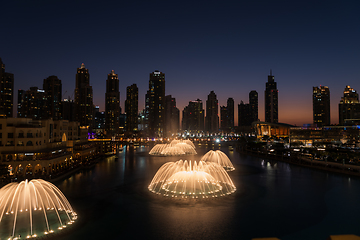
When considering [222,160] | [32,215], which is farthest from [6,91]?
[32,215]

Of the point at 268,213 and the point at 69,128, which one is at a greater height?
the point at 69,128

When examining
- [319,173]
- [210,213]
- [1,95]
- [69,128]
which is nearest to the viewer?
[210,213]

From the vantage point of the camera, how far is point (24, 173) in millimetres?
39812

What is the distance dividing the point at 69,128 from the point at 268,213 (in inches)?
2300

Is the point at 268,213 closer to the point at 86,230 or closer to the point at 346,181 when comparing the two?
the point at 86,230

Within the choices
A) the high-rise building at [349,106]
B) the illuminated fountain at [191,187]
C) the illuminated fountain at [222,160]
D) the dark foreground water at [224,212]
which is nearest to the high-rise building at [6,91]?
the illuminated fountain at [222,160]

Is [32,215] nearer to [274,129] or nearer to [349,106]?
[274,129]

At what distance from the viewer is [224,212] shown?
23.4 meters

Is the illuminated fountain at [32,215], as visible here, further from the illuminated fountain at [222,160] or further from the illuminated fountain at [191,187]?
the illuminated fountain at [222,160]

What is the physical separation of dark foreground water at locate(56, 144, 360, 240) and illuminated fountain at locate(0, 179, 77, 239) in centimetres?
132

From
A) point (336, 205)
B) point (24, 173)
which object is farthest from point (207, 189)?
point (24, 173)

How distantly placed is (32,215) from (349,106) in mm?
209724

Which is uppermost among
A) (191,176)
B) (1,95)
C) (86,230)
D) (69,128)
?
(1,95)

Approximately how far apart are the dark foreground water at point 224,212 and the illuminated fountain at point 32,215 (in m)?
1.32
